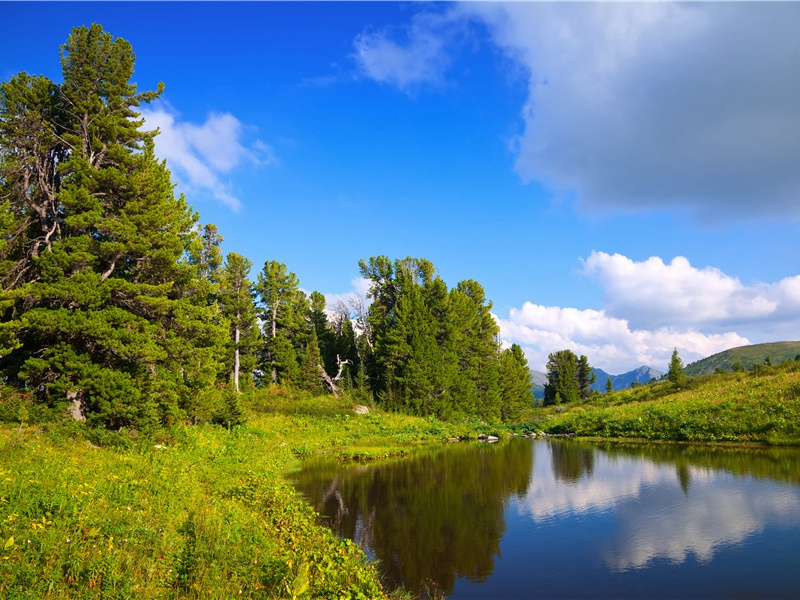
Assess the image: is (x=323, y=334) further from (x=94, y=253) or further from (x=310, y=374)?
(x=94, y=253)

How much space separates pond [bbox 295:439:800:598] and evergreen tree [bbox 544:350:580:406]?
67874mm

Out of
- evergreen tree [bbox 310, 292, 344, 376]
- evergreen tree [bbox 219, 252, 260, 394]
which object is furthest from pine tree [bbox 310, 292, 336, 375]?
evergreen tree [bbox 219, 252, 260, 394]

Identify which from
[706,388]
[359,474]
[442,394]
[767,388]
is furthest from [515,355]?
[359,474]

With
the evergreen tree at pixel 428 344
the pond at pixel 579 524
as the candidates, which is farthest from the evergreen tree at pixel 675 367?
the pond at pixel 579 524

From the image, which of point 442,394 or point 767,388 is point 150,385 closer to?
point 442,394

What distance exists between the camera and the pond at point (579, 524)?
10805 millimetres

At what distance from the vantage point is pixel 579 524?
15789 mm

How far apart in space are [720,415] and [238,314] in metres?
45.5

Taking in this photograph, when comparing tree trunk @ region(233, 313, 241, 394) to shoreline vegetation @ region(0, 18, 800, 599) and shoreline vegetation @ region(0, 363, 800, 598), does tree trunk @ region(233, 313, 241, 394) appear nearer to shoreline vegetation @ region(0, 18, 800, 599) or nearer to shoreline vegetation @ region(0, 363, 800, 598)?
shoreline vegetation @ region(0, 18, 800, 599)

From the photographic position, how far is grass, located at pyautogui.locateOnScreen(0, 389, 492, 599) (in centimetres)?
691

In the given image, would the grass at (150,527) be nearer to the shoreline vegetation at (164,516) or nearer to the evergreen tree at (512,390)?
the shoreline vegetation at (164,516)

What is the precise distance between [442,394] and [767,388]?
3141 cm

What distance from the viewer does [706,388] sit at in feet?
153

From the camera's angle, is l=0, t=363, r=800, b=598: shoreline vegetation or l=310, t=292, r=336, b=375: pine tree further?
l=310, t=292, r=336, b=375: pine tree
